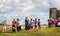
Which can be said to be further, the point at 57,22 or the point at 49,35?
the point at 57,22

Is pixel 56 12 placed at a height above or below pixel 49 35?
above

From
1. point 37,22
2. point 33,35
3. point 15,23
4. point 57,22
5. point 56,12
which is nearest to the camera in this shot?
point 33,35

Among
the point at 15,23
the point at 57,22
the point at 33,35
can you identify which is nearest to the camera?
the point at 33,35

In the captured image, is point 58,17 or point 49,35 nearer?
point 49,35

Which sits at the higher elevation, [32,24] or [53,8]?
[53,8]

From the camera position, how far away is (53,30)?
1272 inches

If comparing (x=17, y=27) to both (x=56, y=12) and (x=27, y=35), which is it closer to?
(x=27, y=35)

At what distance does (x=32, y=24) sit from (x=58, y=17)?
997cm

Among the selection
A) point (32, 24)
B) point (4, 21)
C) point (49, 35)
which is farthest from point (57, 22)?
point (49, 35)

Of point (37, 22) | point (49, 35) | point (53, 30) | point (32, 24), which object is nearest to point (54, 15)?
point (37, 22)

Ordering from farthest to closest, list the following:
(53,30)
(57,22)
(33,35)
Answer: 1. (57,22)
2. (53,30)
3. (33,35)

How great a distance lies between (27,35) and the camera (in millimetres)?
28219

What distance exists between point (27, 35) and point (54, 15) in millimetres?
17682

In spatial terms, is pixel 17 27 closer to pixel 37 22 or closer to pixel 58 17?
pixel 37 22
